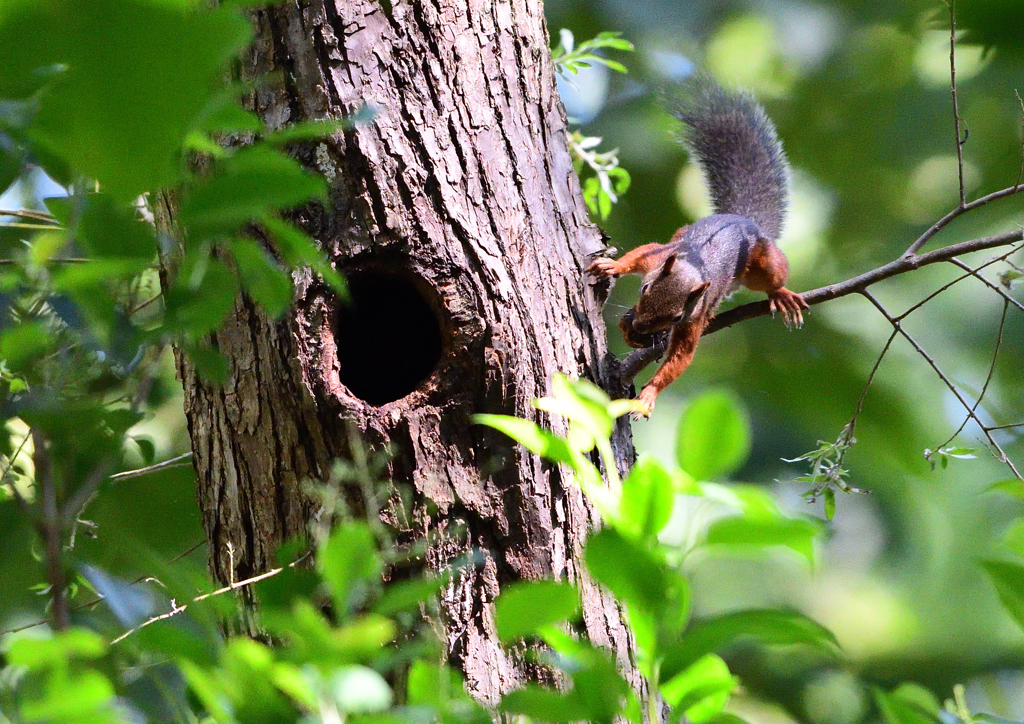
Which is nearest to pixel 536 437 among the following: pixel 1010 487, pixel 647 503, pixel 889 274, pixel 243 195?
pixel 647 503

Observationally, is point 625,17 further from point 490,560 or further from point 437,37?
point 490,560

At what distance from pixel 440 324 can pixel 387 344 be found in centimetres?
31

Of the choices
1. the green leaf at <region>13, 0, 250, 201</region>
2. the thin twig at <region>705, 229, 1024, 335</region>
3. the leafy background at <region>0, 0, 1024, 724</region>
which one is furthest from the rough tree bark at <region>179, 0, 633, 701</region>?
the leafy background at <region>0, 0, 1024, 724</region>

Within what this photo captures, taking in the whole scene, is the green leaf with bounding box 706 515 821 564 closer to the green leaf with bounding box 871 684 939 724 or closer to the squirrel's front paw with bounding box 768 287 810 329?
the green leaf with bounding box 871 684 939 724

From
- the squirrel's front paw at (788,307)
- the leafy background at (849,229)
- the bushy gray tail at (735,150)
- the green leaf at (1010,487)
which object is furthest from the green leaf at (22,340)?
the leafy background at (849,229)

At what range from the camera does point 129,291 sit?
0.46 metres

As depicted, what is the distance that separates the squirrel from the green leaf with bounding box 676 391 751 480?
4.80ft

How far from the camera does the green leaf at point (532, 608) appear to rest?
0.37 metres

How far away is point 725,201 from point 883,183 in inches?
67.5

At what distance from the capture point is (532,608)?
37cm

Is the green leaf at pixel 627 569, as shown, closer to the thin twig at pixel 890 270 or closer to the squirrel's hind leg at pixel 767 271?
the thin twig at pixel 890 270

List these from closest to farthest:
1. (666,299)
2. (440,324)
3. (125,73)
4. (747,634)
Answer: (125,73)
(747,634)
(440,324)
(666,299)

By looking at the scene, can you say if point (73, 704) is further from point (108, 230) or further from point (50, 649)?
point (108, 230)

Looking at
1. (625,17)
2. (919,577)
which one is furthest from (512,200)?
(919,577)
